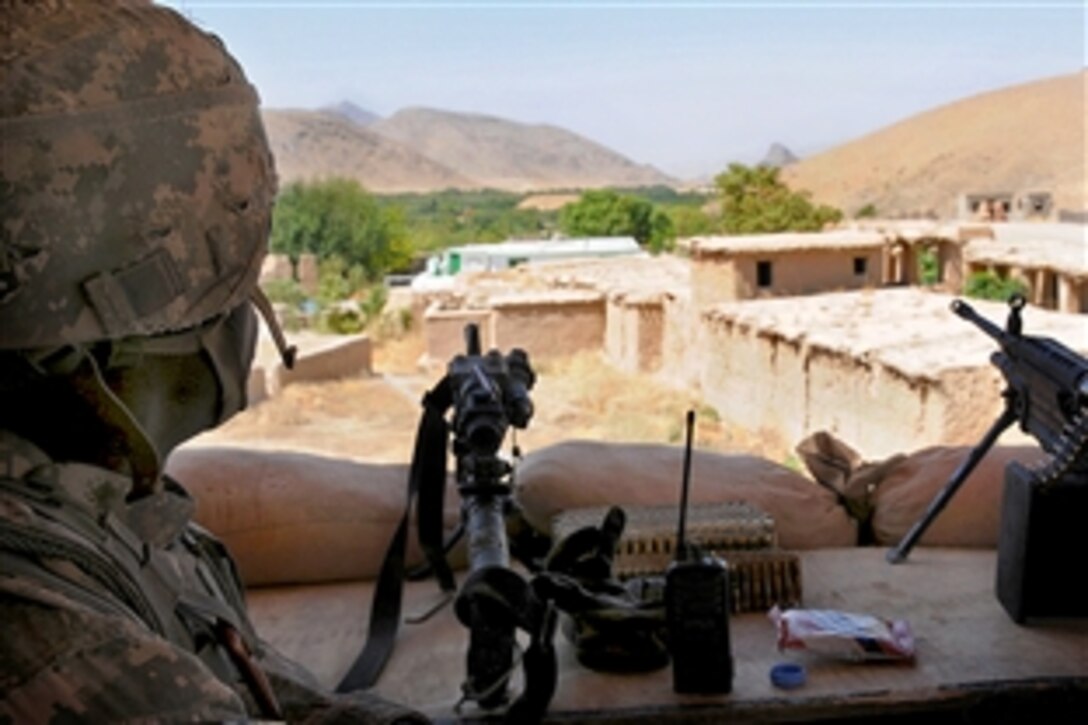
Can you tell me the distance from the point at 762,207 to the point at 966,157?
23408mm

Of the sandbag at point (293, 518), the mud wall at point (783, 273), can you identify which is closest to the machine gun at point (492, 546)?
the sandbag at point (293, 518)

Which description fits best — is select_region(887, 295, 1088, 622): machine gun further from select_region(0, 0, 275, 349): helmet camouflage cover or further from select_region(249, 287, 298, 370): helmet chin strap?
select_region(0, 0, 275, 349): helmet camouflage cover

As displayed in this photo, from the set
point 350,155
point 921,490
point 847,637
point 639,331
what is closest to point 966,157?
point 350,155

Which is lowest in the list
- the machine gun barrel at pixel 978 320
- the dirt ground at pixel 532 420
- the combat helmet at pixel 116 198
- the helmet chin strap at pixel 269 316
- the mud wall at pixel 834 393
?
the dirt ground at pixel 532 420

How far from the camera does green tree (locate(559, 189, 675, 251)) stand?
35.5 m

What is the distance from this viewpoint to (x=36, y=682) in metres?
0.89

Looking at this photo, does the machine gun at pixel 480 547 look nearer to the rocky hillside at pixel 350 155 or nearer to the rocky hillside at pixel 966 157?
the rocky hillside at pixel 966 157

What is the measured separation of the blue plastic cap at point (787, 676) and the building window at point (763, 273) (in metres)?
14.0

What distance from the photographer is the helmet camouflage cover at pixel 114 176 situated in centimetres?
109

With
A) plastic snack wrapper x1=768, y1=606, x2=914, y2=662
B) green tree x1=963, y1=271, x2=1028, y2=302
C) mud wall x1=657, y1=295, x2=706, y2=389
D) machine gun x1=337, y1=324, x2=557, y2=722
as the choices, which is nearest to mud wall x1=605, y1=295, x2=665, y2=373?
mud wall x1=657, y1=295, x2=706, y2=389

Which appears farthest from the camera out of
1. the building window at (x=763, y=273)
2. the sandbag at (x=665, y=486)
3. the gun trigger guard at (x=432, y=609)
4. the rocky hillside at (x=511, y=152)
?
the rocky hillside at (x=511, y=152)

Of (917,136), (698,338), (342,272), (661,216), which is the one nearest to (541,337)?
(698,338)

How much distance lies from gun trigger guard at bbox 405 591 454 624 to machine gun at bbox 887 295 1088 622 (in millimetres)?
1089

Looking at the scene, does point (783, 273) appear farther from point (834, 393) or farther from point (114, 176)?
point (114, 176)
